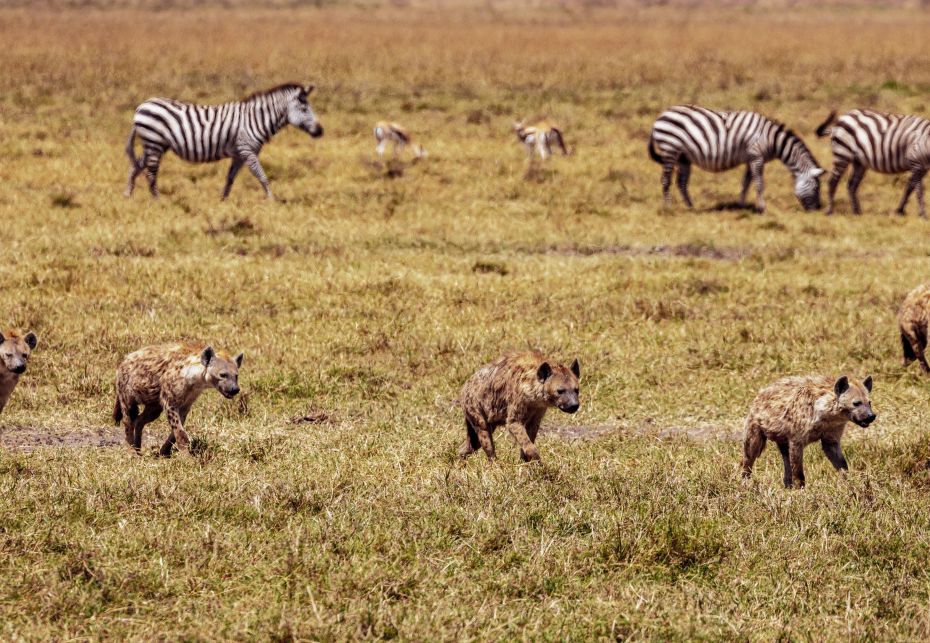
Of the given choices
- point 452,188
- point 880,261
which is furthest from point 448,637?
point 452,188

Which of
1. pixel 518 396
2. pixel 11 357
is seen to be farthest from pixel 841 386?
pixel 11 357

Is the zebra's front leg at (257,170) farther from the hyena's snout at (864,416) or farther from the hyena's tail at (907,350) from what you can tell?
the hyena's snout at (864,416)

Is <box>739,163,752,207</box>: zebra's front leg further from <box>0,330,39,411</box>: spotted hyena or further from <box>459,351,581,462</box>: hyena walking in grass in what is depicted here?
<box>0,330,39,411</box>: spotted hyena

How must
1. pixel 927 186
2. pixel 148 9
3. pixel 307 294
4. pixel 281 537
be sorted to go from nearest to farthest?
pixel 281 537 → pixel 307 294 → pixel 927 186 → pixel 148 9

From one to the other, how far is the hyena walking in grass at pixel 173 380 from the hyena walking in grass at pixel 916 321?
17.3ft

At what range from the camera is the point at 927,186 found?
19875 mm

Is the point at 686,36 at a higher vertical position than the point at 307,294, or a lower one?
higher

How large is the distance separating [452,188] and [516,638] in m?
13.4

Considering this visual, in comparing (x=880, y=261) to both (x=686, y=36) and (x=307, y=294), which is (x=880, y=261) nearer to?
(x=307, y=294)

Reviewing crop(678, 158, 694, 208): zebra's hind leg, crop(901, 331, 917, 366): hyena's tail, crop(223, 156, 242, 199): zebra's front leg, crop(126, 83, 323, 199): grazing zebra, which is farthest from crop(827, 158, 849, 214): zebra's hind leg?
crop(901, 331, 917, 366): hyena's tail

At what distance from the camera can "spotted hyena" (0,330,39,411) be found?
746 centimetres

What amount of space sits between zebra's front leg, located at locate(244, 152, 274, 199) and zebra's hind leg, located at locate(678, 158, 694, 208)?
19.0 feet

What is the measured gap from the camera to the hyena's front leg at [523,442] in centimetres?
718

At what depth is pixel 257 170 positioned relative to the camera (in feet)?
57.5
